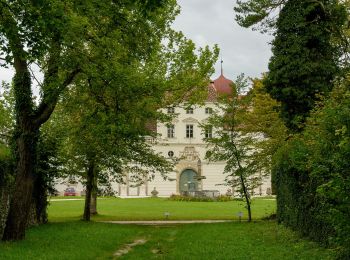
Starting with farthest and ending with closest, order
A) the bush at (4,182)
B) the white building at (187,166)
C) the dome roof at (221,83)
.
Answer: the dome roof at (221,83) < the white building at (187,166) < the bush at (4,182)

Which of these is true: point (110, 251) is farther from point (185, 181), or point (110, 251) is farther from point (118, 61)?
point (185, 181)

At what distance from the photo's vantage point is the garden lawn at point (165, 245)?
12.4m

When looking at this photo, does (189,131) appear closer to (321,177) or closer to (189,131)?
(189,131)

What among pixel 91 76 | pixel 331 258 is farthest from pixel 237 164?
pixel 331 258

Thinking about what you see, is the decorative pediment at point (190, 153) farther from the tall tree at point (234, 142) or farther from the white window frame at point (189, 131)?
the tall tree at point (234, 142)

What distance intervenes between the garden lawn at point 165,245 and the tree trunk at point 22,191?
1.90 feet

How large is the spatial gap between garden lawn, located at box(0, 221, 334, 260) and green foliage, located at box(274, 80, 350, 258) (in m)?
0.73

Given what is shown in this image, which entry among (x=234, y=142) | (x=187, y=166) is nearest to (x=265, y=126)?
(x=234, y=142)

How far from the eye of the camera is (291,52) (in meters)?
22.5

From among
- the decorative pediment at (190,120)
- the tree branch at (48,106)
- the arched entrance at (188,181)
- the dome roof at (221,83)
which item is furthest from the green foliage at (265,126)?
the dome roof at (221,83)

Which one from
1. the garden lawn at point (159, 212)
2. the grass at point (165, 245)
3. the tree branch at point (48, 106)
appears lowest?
the grass at point (165, 245)

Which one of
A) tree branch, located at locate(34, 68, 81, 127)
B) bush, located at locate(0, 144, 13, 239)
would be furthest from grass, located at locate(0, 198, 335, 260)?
tree branch, located at locate(34, 68, 81, 127)

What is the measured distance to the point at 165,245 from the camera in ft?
51.7

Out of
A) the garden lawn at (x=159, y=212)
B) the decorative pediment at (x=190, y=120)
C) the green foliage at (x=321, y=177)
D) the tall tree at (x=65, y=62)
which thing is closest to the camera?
the green foliage at (x=321, y=177)
